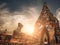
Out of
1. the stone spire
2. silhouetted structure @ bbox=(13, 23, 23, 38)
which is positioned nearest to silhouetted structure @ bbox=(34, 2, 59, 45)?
the stone spire

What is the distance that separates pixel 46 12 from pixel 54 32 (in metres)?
3.88

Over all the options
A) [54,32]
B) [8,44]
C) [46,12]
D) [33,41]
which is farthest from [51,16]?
[8,44]

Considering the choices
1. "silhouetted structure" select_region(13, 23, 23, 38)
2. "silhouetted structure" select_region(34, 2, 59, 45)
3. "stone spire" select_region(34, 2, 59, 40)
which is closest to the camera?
"silhouetted structure" select_region(34, 2, 59, 45)

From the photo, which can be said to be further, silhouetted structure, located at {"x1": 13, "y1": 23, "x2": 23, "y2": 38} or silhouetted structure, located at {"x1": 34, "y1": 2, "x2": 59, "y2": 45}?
silhouetted structure, located at {"x1": 13, "y1": 23, "x2": 23, "y2": 38}

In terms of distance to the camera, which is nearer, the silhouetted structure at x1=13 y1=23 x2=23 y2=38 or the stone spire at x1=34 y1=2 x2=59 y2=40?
the stone spire at x1=34 y1=2 x2=59 y2=40

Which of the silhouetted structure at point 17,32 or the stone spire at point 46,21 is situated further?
the silhouetted structure at point 17,32

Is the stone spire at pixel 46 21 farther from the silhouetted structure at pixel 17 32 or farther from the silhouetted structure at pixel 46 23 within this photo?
the silhouetted structure at pixel 17 32

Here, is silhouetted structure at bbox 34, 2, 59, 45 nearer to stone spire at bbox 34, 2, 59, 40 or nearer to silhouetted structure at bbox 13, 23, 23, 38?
stone spire at bbox 34, 2, 59, 40

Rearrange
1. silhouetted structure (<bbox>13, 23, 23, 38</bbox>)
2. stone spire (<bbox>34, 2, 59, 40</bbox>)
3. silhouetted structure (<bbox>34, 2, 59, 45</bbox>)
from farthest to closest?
silhouetted structure (<bbox>13, 23, 23, 38</bbox>) < stone spire (<bbox>34, 2, 59, 40</bbox>) < silhouetted structure (<bbox>34, 2, 59, 45</bbox>)

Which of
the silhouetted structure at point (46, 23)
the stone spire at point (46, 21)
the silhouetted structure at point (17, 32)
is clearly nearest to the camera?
the silhouetted structure at point (46, 23)

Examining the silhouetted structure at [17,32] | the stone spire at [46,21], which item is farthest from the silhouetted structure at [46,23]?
the silhouetted structure at [17,32]

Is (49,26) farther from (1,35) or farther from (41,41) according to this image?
(1,35)

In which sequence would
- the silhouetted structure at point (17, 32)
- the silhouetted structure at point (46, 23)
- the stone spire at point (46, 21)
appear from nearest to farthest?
the silhouetted structure at point (46, 23), the stone spire at point (46, 21), the silhouetted structure at point (17, 32)

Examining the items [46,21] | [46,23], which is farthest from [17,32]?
[46,21]
